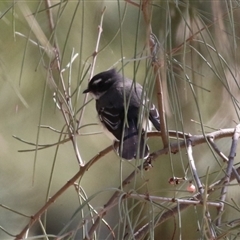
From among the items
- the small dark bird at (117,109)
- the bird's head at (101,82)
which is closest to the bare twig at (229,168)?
the small dark bird at (117,109)

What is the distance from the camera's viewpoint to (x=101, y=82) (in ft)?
→ 5.99

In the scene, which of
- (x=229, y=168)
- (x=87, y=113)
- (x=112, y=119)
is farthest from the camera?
(x=87, y=113)

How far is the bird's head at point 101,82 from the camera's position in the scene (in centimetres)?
177

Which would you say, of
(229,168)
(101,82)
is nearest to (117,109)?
(101,82)

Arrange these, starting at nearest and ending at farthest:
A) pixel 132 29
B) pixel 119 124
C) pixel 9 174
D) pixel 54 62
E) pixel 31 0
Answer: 1. pixel 54 62
2. pixel 31 0
3. pixel 132 29
4. pixel 119 124
5. pixel 9 174

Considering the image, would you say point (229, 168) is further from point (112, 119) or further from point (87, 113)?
point (87, 113)

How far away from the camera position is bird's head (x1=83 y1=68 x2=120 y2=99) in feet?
5.80

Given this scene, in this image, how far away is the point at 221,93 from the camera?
141 centimetres

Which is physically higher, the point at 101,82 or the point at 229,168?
the point at 101,82

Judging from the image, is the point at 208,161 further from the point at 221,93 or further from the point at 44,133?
the point at 44,133

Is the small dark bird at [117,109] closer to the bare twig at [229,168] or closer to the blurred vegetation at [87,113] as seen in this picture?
the blurred vegetation at [87,113]

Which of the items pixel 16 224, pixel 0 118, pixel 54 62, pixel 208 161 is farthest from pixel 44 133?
pixel 54 62

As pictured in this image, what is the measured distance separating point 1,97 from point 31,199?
503mm

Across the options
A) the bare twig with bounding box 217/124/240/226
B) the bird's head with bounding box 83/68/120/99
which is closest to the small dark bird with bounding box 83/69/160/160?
the bird's head with bounding box 83/68/120/99
